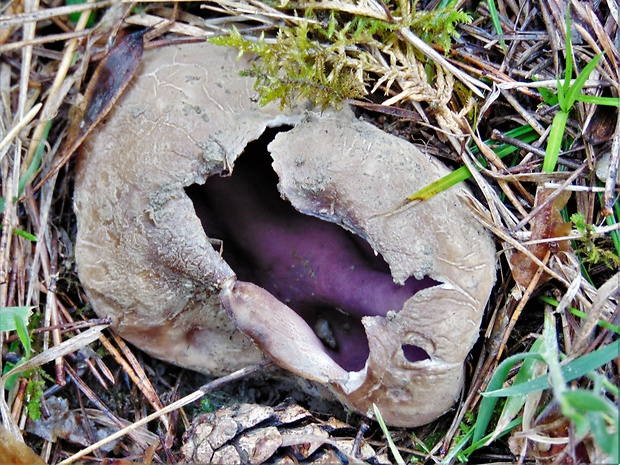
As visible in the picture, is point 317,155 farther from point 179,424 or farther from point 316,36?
point 179,424

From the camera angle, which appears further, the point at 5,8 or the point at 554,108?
the point at 5,8

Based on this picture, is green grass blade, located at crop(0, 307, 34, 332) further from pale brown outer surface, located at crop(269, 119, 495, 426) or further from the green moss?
the green moss

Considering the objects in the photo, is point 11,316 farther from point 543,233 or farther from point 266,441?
point 543,233

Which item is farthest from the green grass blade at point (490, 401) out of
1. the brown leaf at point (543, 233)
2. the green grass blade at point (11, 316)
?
the green grass blade at point (11, 316)

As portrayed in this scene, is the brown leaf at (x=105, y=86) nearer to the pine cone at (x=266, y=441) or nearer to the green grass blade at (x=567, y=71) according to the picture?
the pine cone at (x=266, y=441)

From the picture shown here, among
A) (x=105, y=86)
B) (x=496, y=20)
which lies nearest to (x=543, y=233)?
(x=496, y=20)

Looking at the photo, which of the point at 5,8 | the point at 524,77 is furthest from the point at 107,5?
the point at 524,77
